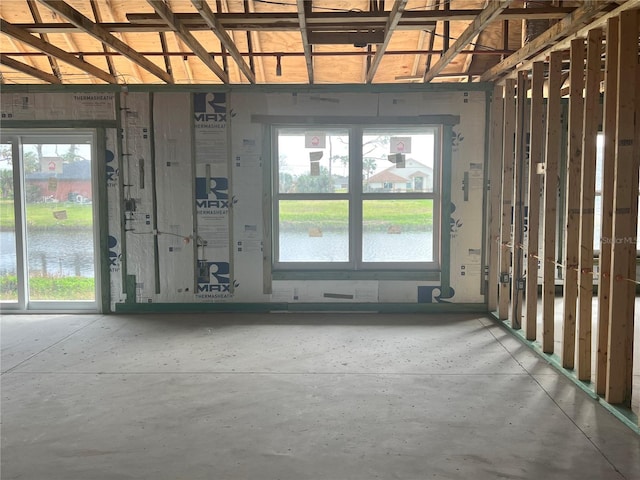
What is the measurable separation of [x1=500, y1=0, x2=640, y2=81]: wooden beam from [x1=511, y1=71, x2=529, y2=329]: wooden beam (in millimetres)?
384

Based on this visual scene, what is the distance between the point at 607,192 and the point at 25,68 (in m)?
5.30

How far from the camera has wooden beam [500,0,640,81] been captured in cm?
300

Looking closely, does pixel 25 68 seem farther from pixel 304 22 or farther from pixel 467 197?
pixel 467 197

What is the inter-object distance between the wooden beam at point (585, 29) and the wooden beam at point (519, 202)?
384mm

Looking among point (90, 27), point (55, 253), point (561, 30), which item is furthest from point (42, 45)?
point (561, 30)

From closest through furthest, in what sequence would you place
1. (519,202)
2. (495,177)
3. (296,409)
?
1. (296,409)
2. (519,202)
3. (495,177)

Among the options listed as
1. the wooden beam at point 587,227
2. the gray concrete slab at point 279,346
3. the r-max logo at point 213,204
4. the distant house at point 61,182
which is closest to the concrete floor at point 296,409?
the gray concrete slab at point 279,346

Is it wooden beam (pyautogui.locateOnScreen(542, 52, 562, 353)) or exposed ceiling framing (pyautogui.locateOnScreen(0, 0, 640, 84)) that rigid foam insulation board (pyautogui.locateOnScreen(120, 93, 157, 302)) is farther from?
wooden beam (pyautogui.locateOnScreen(542, 52, 562, 353))

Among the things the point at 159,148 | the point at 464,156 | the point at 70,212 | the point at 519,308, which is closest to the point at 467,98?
the point at 464,156

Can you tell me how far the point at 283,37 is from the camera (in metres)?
5.84

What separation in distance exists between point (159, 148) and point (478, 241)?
3.90m

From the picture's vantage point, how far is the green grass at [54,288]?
590 centimetres

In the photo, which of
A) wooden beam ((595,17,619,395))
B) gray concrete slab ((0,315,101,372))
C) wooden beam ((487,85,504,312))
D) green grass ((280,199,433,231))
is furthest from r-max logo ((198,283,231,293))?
wooden beam ((595,17,619,395))

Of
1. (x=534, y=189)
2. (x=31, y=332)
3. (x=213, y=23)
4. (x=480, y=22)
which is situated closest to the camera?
(x=480, y=22)
